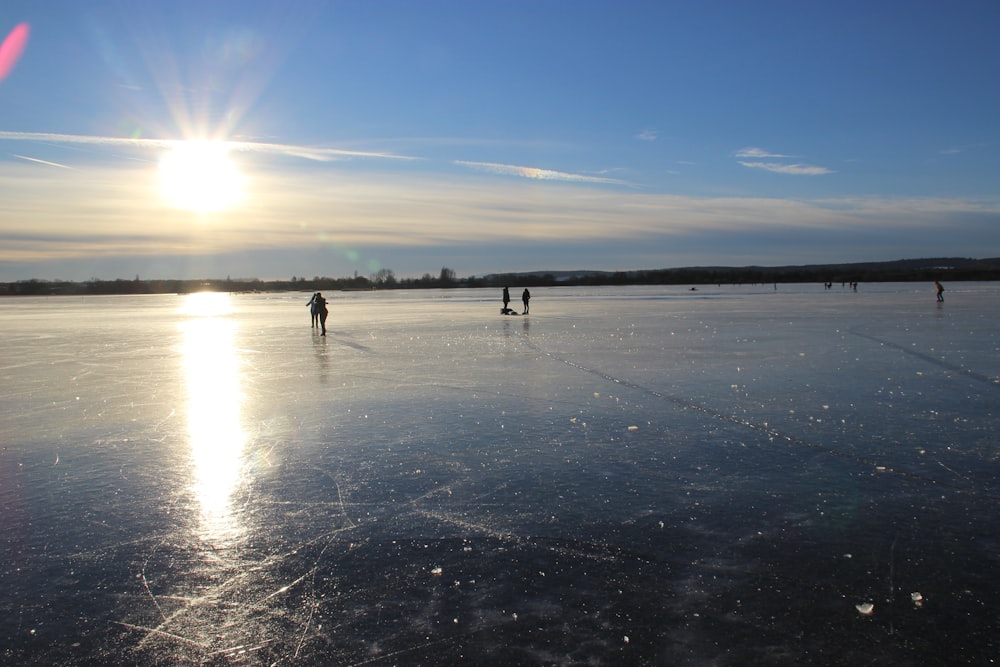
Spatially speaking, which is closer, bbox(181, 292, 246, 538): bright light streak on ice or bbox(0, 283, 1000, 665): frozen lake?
bbox(0, 283, 1000, 665): frozen lake

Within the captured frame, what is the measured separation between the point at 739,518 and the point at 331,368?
840 cm

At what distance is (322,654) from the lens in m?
2.76

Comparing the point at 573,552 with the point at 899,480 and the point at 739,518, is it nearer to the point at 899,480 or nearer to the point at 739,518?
the point at 739,518

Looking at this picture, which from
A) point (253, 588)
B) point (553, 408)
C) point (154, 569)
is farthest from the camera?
point (553, 408)

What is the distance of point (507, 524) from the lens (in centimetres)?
413

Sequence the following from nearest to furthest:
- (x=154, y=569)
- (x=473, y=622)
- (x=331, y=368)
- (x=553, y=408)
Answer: (x=473, y=622), (x=154, y=569), (x=553, y=408), (x=331, y=368)

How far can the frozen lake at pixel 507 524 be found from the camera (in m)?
2.88

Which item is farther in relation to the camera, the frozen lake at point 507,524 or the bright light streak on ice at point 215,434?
the bright light streak on ice at point 215,434

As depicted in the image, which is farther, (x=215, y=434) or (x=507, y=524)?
(x=215, y=434)

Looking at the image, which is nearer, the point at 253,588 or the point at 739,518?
the point at 253,588

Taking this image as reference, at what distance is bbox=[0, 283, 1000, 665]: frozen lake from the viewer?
9.46 ft

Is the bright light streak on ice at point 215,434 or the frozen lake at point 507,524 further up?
the bright light streak on ice at point 215,434

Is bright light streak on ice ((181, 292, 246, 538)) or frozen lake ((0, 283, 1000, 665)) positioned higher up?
bright light streak on ice ((181, 292, 246, 538))

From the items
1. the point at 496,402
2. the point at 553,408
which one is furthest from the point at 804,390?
the point at 496,402
